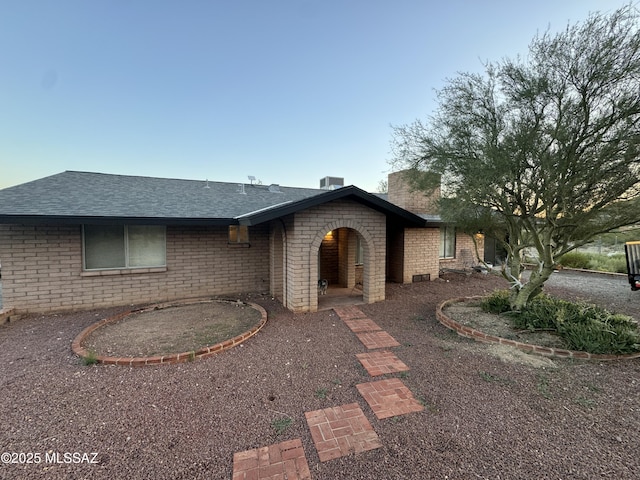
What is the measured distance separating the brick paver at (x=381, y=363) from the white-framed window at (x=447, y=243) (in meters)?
8.39

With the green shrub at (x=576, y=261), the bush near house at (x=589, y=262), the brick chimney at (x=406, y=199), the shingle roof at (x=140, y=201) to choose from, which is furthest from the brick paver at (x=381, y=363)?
the green shrub at (x=576, y=261)

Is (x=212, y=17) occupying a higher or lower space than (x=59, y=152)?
higher

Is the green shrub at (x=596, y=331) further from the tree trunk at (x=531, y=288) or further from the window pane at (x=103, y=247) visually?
the window pane at (x=103, y=247)

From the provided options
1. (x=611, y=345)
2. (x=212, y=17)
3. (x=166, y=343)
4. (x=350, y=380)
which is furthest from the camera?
(x=212, y=17)

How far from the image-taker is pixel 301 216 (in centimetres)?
633

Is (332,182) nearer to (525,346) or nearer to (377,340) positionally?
(377,340)

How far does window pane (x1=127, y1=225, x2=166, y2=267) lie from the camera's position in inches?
279

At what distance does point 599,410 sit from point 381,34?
11101mm

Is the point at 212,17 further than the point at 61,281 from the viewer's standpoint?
Yes

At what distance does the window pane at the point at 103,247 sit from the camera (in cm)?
666

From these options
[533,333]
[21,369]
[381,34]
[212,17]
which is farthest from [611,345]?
[212,17]

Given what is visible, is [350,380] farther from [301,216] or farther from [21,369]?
[21,369]

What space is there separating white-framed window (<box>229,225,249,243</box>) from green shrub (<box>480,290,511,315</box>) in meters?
6.86

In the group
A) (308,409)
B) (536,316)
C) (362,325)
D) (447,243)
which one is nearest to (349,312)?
(362,325)
